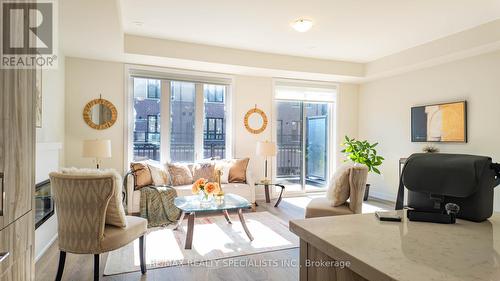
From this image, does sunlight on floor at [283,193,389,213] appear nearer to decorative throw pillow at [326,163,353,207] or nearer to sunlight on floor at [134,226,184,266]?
decorative throw pillow at [326,163,353,207]

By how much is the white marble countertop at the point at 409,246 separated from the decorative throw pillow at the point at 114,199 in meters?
1.69

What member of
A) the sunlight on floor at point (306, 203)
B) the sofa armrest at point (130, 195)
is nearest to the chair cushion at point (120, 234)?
the sofa armrest at point (130, 195)

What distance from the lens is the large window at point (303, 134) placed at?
6.20 meters

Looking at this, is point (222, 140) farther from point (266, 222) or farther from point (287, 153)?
point (266, 222)

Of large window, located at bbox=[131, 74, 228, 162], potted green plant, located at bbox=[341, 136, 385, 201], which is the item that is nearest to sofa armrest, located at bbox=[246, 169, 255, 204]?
large window, located at bbox=[131, 74, 228, 162]

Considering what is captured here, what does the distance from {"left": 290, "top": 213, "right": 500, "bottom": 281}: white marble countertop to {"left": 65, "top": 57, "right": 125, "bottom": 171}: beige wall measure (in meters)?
4.51

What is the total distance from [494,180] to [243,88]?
4.92 meters

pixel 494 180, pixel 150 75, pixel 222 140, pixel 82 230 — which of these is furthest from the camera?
pixel 222 140

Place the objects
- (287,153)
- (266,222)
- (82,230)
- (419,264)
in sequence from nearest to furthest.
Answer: (419,264) < (82,230) < (266,222) < (287,153)

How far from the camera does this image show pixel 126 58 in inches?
185

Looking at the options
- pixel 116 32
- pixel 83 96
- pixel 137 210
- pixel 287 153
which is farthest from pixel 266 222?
pixel 83 96

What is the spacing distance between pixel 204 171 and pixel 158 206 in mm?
1041

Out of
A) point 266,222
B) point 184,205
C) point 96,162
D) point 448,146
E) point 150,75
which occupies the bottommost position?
point 266,222

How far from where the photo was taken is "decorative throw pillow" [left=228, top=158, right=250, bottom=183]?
16.9 ft
